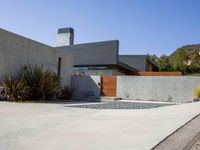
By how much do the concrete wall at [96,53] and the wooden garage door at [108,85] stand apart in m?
5.37

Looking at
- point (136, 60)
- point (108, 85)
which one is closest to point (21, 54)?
point (108, 85)

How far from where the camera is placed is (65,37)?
32.0m

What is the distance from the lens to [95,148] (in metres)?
3.69

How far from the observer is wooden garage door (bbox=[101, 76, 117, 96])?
21.3 metres

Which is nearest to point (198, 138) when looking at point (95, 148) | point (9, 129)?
point (95, 148)

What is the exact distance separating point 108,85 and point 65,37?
12921 mm

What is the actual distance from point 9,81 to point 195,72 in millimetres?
42796

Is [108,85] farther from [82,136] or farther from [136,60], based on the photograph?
[136,60]

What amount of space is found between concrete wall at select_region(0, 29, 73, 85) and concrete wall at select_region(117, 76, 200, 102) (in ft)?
18.9

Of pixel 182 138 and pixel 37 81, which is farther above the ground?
pixel 37 81

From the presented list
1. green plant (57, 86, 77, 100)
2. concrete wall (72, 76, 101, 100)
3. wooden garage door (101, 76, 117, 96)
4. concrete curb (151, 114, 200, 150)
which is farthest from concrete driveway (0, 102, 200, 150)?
concrete wall (72, 76, 101, 100)

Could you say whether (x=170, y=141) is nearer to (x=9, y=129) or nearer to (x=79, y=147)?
(x=79, y=147)

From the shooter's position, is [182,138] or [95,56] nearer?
[182,138]

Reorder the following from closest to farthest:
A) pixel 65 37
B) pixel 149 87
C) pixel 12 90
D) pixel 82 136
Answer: pixel 82 136 → pixel 12 90 → pixel 149 87 → pixel 65 37
